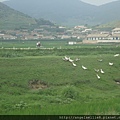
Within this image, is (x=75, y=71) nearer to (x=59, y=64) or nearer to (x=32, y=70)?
(x=59, y=64)

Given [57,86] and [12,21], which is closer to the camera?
[57,86]

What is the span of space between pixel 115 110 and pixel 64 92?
701cm

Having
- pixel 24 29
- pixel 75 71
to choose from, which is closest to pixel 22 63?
pixel 75 71

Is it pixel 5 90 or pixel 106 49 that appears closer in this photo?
pixel 5 90

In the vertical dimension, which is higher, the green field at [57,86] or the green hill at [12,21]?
the green hill at [12,21]

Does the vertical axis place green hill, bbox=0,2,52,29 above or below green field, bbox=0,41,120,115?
above

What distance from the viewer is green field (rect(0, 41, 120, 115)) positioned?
54.7ft

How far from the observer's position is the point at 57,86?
25266mm

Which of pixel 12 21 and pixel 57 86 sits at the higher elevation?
pixel 12 21

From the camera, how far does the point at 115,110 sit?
15969mm

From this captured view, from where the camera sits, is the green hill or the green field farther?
the green hill

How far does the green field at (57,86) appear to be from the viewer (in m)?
16.7

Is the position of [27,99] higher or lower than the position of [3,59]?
lower

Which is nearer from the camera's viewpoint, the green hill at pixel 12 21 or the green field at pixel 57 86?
the green field at pixel 57 86
